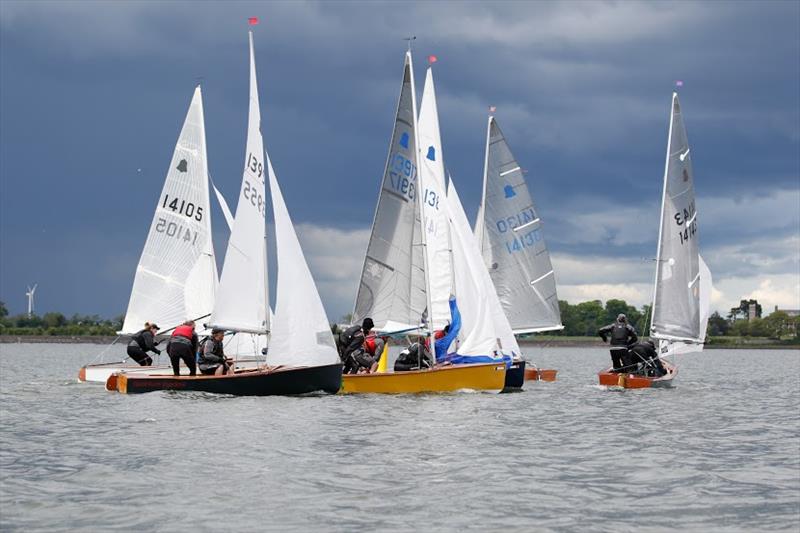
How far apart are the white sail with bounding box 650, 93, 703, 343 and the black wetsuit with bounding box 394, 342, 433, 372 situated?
11443 millimetres

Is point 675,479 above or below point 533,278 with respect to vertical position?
below

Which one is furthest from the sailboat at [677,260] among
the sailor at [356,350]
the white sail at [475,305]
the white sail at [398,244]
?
the sailor at [356,350]

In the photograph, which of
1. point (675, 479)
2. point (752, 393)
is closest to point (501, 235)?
point (752, 393)

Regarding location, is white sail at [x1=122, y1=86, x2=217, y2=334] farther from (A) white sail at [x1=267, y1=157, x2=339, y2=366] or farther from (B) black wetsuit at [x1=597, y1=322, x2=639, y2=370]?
(B) black wetsuit at [x1=597, y1=322, x2=639, y2=370]

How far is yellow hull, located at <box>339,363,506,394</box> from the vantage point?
28.5 metres

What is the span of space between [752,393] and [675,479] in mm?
23935

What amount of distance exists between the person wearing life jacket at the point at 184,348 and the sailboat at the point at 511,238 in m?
16.1

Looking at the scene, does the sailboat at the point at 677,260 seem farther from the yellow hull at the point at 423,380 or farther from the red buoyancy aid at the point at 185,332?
the red buoyancy aid at the point at 185,332

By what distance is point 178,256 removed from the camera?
126 feet

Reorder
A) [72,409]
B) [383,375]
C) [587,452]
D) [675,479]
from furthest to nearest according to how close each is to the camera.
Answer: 1. [383,375]
2. [72,409]
3. [587,452]
4. [675,479]

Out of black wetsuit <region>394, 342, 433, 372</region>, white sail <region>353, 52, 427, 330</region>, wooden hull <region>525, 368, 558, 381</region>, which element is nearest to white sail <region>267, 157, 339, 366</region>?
black wetsuit <region>394, 342, 433, 372</region>

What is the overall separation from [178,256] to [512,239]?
12920mm

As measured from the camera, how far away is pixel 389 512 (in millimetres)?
12648

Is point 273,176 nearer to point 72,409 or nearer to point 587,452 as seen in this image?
point 72,409
